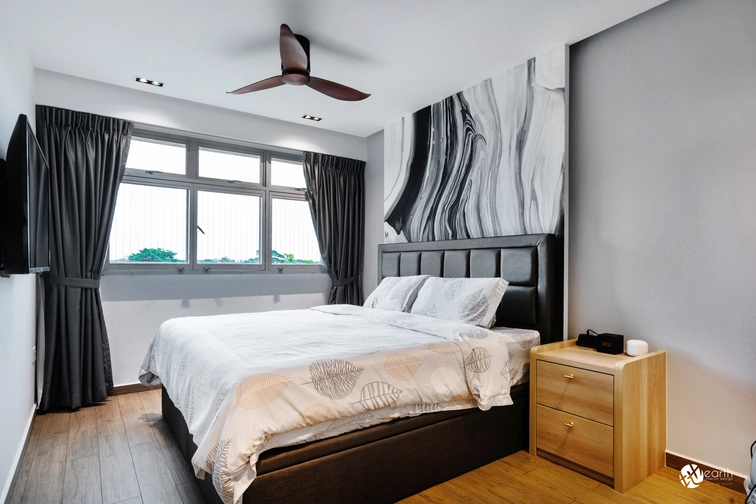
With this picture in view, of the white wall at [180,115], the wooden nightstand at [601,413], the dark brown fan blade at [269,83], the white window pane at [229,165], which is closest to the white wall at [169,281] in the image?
the white wall at [180,115]

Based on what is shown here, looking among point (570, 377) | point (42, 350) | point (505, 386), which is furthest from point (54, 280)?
point (570, 377)

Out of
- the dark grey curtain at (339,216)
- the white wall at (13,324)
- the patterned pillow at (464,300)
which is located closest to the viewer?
the white wall at (13,324)

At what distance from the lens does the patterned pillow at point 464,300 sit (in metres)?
2.79

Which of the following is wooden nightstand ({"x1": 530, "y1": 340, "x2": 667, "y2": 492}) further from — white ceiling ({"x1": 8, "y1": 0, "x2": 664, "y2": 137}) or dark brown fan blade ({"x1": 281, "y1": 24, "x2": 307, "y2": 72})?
dark brown fan blade ({"x1": 281, "y1": 24, "x2": 307, "y2": 72})

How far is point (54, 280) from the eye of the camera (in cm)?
335

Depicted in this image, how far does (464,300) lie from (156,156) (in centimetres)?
317

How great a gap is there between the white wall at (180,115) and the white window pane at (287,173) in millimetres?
232

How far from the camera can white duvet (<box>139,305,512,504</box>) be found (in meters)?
1.55

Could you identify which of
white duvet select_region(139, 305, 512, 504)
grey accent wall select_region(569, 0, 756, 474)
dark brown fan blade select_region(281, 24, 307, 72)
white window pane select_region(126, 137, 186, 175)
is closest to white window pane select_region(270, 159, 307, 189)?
white window pane select_region(126, 137, 186, 175)

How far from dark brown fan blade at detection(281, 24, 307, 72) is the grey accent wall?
1.88 metres

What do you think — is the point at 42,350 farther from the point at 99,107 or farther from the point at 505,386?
the point at 505,386

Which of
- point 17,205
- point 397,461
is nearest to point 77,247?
point 17,205

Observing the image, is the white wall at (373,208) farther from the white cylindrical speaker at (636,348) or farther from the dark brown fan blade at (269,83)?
the white cylindrical speaker at (636,348)

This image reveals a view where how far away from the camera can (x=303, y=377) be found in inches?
68.1
